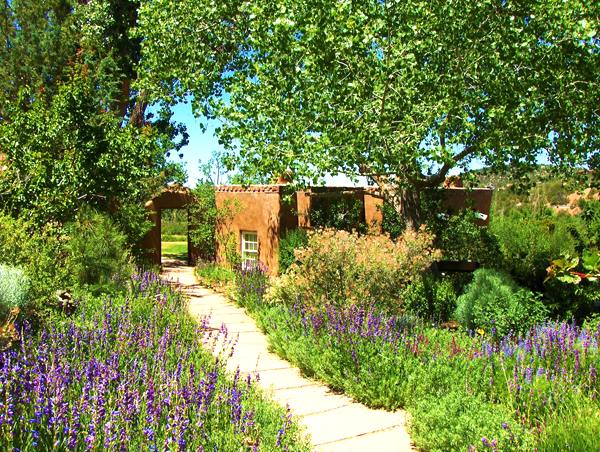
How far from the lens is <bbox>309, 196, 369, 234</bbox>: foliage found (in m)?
13.0

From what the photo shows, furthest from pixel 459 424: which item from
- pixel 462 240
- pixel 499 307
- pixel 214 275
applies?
pixel 214 275

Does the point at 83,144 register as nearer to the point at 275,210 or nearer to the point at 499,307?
the point at 275,210

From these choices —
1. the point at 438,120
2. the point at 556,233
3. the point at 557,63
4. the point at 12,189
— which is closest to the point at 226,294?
the point at 12,189

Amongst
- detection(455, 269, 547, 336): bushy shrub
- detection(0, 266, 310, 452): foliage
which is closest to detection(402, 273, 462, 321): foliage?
detection(455, 269, 547, 336): bushy shrub

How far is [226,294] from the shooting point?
40.2 feet

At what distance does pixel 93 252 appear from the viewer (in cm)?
889

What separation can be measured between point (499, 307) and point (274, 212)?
6965 mm

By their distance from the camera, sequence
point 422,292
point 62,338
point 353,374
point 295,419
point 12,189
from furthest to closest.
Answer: point 12,189 < point 422,292 < point 353,374 < point 62,338 < point 295,419

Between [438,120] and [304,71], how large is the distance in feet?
8.66

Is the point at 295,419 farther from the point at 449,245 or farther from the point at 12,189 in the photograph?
the point at 449,245

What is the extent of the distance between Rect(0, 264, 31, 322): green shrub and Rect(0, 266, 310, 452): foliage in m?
0.89

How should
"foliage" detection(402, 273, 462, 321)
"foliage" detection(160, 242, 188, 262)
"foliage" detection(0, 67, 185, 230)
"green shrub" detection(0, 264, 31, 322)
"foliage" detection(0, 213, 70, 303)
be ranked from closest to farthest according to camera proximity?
"green shrub" detection(0, 264, 31, 322) < "foliage" detection(0, 213, 70, 303) < "foliage" detection(402, 273, 462, 321) < "foliage" detection(0, 67, 185, 230) < "foliage" detection(160, 242, 188, 262)

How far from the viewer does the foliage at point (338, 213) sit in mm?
13008

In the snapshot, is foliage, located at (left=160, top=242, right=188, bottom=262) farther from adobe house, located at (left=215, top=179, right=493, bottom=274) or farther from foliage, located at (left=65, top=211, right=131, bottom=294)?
foliage, located at (left=65, top=211, right=131, bottom=294)
